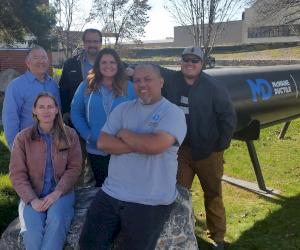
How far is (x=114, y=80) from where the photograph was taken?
3.98 m

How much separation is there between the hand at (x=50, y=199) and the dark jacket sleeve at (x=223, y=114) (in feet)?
5.03

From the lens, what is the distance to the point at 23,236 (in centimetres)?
340

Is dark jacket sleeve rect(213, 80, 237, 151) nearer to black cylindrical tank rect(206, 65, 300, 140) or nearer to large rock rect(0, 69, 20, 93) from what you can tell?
black cylindrical tank rect(206, 65, 300, 140)

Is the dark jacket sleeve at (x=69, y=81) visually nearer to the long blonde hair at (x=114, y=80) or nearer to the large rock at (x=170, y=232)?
→ the long blonde hair at (x=114, y=80)

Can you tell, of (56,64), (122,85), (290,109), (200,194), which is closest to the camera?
(122,85)

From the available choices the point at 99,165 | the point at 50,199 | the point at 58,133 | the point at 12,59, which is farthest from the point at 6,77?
the point at 50,199

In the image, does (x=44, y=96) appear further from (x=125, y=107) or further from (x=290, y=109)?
(x=290, y=109)

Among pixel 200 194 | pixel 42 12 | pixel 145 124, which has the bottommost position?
pixel 200 194

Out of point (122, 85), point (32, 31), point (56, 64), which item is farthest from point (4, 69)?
point (122, 85)

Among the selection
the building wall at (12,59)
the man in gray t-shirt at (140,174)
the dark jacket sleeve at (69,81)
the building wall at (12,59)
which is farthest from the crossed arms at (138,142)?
the building wall at (12,59)

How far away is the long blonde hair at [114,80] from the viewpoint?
392 cm

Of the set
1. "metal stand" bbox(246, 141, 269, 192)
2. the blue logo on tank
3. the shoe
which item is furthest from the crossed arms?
"metal stand" bbox(246, 141, 269, 192)

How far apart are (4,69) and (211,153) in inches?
625

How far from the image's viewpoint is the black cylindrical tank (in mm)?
5738
